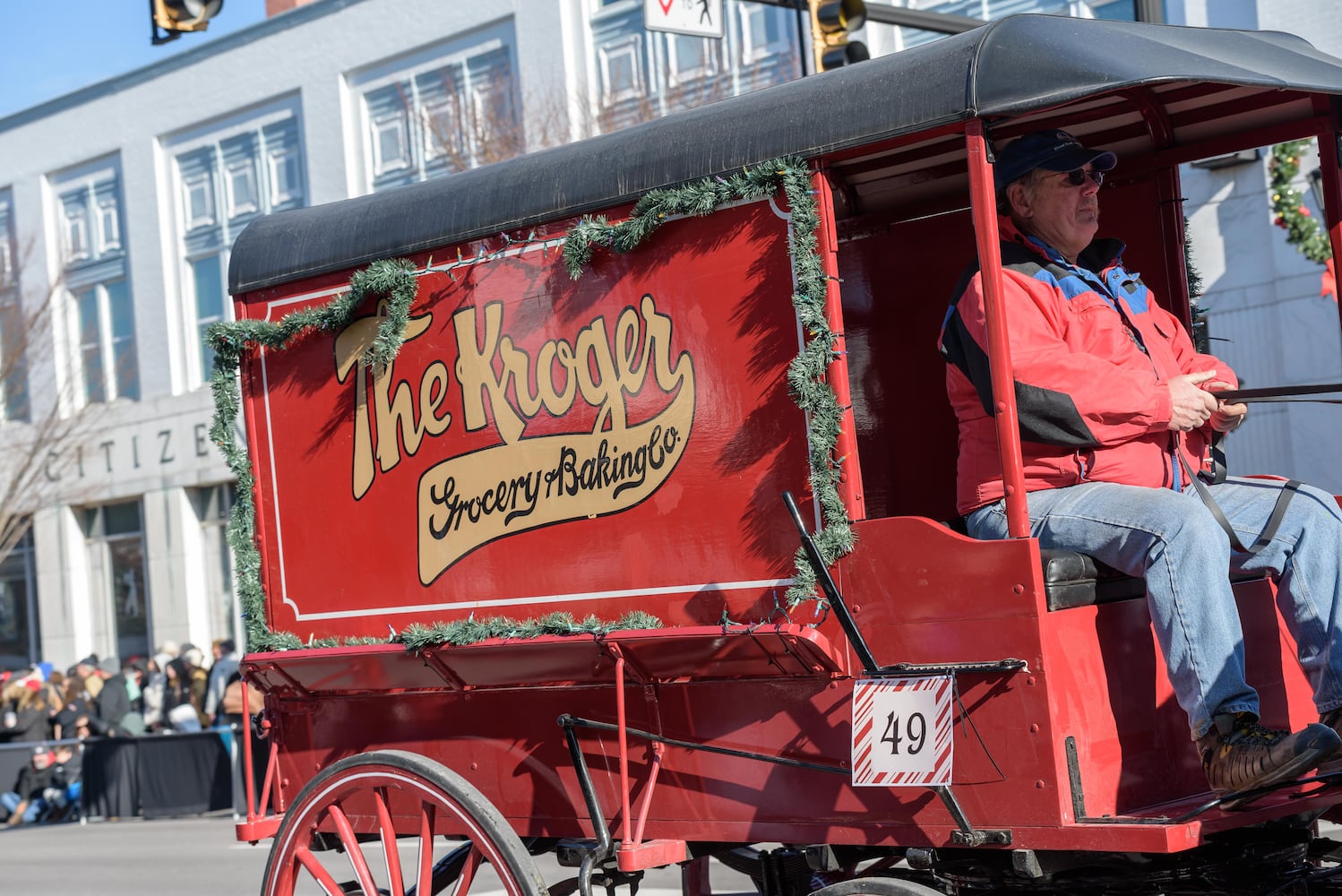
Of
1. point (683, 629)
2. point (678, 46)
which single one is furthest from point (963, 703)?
point (678, 46)

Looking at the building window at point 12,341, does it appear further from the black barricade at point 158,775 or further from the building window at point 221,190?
the black barricade at point 158,775

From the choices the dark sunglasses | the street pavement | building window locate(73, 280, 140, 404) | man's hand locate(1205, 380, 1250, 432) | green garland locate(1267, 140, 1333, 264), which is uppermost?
building window locate(73, 280, 140, 404)

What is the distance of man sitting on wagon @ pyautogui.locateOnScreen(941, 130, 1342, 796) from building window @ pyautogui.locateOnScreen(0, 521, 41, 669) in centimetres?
2772

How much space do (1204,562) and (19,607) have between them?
2922cm

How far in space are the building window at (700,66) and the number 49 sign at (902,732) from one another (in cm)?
1389

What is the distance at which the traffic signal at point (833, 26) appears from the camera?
10.5 metres

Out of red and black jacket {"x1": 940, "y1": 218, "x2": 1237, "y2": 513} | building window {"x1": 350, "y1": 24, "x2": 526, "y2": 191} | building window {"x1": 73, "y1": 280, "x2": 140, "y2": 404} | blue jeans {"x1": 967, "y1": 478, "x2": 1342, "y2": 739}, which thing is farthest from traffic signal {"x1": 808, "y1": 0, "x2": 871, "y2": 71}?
building window {"x1": 73, "y1": 280, "x2": 140, "y2": 404}

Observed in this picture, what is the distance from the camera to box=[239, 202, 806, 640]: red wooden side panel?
14.8 feet

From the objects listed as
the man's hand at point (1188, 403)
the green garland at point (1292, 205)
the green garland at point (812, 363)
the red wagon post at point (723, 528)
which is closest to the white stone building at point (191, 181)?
the green garland at point (1292, 205)

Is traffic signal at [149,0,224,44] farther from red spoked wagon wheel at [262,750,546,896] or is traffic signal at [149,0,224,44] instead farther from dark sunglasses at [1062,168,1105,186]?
dark sunglasses at [1062,168,1105,186]

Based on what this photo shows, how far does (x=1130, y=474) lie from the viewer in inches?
170

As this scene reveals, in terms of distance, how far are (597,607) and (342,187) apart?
20.1 metres

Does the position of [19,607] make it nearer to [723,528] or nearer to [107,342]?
[107,342]

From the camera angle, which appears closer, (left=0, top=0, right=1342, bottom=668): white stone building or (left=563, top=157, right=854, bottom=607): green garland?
(left=563, top=157, right=854, bottom=607): green garland
